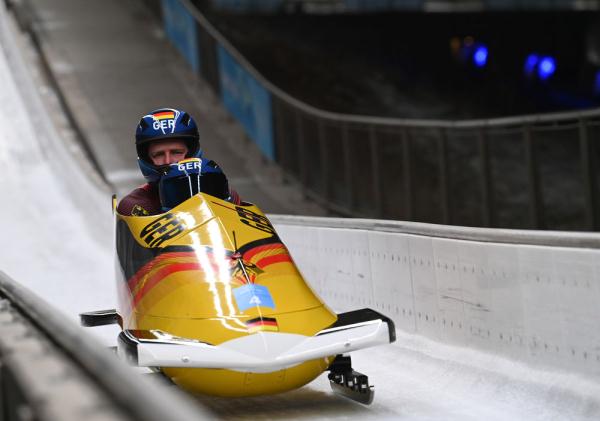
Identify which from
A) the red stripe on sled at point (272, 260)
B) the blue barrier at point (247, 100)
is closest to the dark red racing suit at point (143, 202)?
the red stripe on sled at point (272, 260)

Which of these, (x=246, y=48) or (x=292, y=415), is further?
(x=246, y=48)

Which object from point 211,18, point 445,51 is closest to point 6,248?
point 211,18

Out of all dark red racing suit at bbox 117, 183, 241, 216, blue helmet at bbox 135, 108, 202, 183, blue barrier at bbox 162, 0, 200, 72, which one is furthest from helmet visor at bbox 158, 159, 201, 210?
blue barrier at bbox 162, 0, 200, 72

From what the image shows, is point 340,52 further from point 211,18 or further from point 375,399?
point 375,399

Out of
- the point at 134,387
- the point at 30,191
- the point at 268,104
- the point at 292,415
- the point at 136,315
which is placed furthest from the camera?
the point at 268,104

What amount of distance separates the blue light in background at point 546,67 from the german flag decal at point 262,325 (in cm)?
1657

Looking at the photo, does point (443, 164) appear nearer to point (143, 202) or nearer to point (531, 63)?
point (143, 202)

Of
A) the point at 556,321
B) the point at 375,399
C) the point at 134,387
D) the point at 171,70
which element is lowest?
the point at 375,399

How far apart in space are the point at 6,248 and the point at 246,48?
930cm

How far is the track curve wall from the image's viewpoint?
3764mm

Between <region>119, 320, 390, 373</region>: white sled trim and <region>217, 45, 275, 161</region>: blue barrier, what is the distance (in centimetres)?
977

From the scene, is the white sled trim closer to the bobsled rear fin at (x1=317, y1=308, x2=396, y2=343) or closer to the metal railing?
the bobsled rear fin at (x1=317, y1=308, x2=396, y2=343)

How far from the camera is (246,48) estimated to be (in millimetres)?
18359

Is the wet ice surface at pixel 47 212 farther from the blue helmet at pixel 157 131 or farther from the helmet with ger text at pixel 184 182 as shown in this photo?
the helmet with ger text at pixel 184 182
